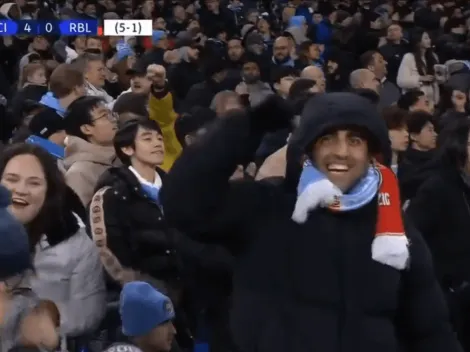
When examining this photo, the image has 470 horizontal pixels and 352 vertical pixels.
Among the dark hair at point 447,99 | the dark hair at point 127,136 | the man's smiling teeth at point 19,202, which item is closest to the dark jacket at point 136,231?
the dark hair at point 127,136

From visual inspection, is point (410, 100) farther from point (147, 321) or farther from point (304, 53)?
point (147, 321)

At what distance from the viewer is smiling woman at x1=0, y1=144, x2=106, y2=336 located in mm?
4219

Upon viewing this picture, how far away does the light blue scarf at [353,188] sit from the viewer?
3123 mm

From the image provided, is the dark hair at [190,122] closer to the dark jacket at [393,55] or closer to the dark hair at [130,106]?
the dark hair at [130,106]

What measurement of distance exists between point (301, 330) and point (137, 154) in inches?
102

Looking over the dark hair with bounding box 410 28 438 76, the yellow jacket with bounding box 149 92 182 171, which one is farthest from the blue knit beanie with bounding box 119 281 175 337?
the dark hair with bounding box 410 28 438 76

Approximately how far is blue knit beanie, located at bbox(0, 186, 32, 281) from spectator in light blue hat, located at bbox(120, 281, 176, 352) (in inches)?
78.5

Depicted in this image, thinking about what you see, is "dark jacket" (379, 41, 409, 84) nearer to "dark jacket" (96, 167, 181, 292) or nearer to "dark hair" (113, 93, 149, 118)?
"dark hair" (113, 93, 149, 118)

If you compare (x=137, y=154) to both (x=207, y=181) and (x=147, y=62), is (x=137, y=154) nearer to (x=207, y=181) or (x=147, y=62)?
(x=207, y=181)

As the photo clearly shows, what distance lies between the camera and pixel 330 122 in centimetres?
315

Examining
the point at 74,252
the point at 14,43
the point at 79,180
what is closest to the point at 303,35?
the point at 14,43

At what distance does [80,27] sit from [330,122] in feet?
34.2

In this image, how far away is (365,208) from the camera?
318 centimetres

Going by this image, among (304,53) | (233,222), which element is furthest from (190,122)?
(304,53)
